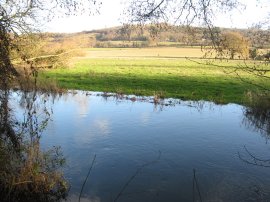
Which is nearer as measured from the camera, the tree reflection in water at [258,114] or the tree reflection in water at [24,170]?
the tree reflection in water at [24,170]

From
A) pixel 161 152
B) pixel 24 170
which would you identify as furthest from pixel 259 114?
pixel 24 170

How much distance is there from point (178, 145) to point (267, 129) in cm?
523

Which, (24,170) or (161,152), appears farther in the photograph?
(161,152)

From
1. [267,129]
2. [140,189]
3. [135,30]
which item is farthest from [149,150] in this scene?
[135,30]

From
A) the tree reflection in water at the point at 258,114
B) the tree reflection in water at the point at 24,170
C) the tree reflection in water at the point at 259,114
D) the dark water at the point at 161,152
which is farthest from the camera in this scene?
the tree reflection in water at the point at 258,114

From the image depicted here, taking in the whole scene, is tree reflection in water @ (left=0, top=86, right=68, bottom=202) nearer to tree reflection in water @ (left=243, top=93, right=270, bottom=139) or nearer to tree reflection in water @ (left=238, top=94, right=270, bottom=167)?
tree reflection in water @ (left=238, top=94, right=270, bottom=167)

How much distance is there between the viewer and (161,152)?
14406 mm

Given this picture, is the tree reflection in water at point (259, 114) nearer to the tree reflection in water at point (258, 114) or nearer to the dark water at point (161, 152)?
the tree reflection in water at point (258, 114)

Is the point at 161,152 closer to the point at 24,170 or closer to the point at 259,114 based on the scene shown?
the point at 24,170

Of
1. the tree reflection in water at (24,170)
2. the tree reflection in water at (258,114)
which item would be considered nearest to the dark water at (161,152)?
the tree reflection in water at (258,114)

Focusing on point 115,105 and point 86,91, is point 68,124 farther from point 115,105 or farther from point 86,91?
point 86,91

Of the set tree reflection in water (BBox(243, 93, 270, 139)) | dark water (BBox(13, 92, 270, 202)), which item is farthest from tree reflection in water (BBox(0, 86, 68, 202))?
tree reflection in water (BBox(243, 93, 270, 139))

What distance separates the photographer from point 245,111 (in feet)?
73.8

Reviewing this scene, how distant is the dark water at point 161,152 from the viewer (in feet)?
36.2
